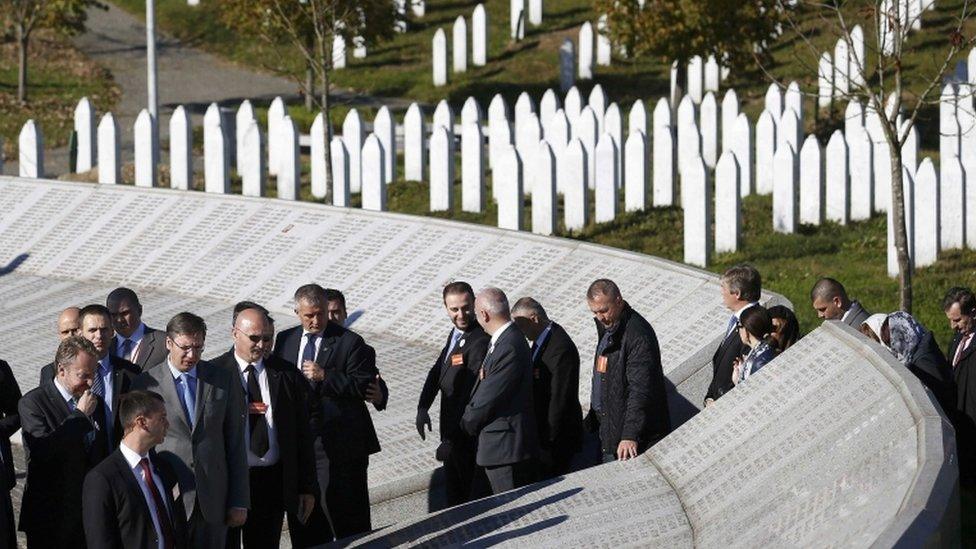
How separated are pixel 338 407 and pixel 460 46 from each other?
73.5 ft

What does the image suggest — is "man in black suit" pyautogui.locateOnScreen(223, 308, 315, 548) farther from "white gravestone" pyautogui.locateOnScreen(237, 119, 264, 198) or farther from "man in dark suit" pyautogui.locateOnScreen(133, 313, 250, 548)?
"white gravestone" pyautogui.locateOnScreen(237, 119, 264, 198)

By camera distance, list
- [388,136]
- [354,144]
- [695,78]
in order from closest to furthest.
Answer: [354,144] → [388,136] → [695,78]

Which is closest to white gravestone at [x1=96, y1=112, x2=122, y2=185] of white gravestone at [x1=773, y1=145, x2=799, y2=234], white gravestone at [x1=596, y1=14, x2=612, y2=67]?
white gravestone at [x1=773, y1=145, x2=799, y2=234]

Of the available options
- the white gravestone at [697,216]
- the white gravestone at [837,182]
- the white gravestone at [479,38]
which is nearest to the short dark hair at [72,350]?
the white gravestone at [697,216]

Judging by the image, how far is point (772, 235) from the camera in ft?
54.6

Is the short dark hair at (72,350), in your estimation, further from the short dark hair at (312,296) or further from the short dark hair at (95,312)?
the short dark hair at (312,296)

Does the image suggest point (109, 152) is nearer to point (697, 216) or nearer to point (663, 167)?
point (663, 167)

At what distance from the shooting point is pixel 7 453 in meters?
7.91

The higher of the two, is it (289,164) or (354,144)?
(354,144)

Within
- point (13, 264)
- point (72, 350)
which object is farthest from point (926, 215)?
point (72, 350)

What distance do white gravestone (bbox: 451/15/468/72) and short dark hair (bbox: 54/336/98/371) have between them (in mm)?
23475

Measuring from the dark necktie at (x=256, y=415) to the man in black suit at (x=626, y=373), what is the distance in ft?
5.97

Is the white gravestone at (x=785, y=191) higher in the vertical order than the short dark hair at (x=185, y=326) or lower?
higher

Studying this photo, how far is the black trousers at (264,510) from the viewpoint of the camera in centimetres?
835
